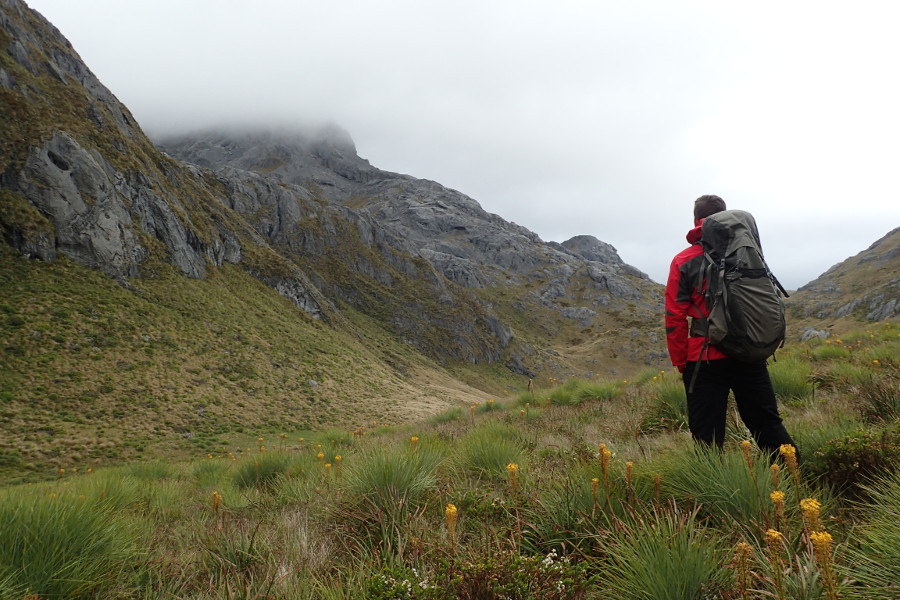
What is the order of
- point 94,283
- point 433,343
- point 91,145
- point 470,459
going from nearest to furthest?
1. point 470,459
2. point 94,283
3. point 91,145
4. point 433,343

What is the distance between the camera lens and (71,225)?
35.0 meters

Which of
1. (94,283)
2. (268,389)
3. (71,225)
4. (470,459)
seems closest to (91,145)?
(71,225)

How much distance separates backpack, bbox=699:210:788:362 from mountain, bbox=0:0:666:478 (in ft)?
84.6

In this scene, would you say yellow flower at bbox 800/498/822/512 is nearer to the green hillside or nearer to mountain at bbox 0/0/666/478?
the green hillside

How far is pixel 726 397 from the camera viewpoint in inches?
135

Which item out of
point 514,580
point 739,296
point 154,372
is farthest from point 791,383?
point 154,372

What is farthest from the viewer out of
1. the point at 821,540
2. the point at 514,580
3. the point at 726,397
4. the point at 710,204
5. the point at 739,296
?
the point at 710,204

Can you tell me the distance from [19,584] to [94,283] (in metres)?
42.3

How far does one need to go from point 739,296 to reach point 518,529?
8.28 ft

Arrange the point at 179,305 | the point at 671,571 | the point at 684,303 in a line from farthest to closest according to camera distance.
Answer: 1. the point at 179,305
2. the point at 684,303
3. the point at 671,571

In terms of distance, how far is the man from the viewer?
3322 millimetres

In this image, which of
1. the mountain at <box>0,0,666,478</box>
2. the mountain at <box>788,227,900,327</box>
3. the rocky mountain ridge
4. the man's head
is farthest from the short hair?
the mountain at <box>788,227,900,327</box>

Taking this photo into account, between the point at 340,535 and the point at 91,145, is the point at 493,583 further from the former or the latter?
the point at 91,145

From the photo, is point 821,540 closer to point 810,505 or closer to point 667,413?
point 810,505
